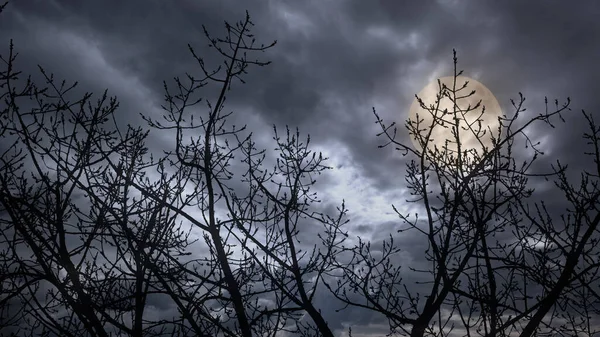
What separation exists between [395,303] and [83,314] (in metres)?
3.87

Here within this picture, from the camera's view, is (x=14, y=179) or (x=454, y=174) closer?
(x=454, y=174)

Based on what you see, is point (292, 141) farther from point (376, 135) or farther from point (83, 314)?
point (83, 314)

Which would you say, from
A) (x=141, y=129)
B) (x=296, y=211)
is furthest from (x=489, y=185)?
(x=141, y=129)

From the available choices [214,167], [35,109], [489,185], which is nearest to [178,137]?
[214,167]

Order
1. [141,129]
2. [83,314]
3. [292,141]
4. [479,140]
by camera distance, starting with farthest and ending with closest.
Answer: [141,129] → [292,141] → [479,140] → [83,314]

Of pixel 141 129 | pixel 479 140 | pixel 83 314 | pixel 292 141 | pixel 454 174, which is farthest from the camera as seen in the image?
pixel 141 129

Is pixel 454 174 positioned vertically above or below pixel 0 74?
below

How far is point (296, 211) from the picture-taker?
22.1 feet

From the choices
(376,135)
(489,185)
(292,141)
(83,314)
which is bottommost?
(83,314)

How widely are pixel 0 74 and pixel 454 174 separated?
19.0 ft

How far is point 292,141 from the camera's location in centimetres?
693

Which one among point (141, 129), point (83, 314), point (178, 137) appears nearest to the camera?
point (83, 314)

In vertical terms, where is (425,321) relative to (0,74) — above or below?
below

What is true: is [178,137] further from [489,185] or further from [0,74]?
[489,185]
